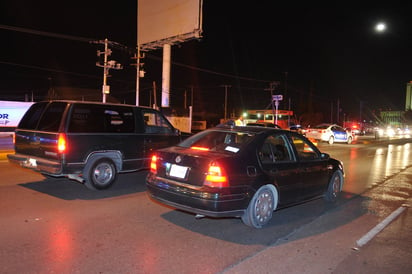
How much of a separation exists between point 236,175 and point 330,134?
22.4 meters

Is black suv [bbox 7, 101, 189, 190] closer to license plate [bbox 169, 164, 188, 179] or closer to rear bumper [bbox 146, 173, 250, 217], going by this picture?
rear bumper [bbox 146, 173, 250, 217]

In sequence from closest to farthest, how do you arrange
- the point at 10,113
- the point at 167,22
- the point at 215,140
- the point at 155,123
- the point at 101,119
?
the point at 215,140, the point at 101,119, the point at 155,123, the point at 10,113, the point at 167,22

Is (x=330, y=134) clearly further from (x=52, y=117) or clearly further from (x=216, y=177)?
(x=216, y=177)

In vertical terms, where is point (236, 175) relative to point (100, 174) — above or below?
above

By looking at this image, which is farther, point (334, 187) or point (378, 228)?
point (334, 187)

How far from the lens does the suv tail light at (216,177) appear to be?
4.72 meters

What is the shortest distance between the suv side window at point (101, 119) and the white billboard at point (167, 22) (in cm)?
2109

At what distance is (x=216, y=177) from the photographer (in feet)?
15.6

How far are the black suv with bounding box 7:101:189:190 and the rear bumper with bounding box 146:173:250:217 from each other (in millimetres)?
2507

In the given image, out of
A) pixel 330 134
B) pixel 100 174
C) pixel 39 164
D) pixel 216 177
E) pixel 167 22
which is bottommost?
pixel 100 174

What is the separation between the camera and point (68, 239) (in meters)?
4.57

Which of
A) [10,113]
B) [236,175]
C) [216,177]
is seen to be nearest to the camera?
[216,177]

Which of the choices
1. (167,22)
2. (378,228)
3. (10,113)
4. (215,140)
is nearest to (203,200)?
(215,140)

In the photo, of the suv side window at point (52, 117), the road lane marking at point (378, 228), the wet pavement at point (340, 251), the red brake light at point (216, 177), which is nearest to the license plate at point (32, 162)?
the suv side window at point (52, 117)
